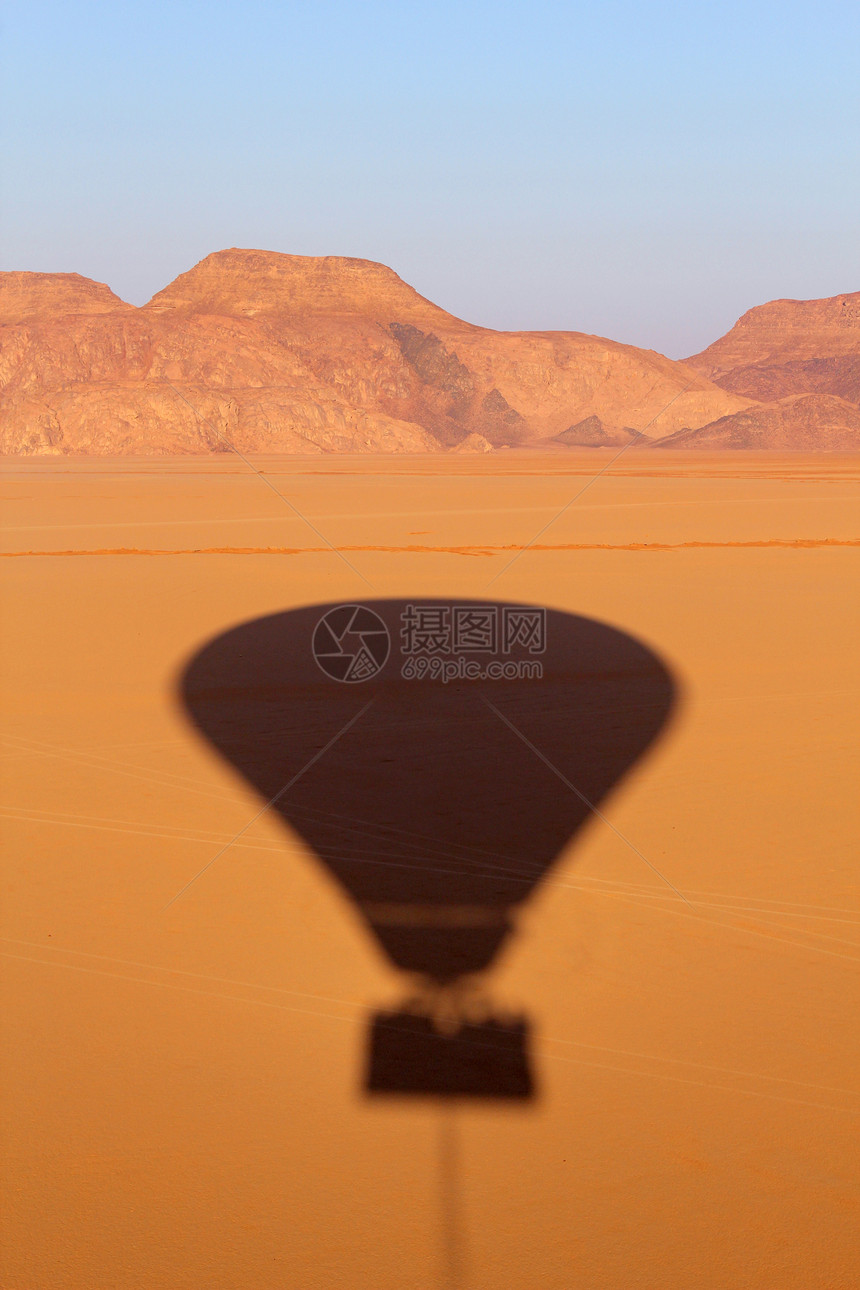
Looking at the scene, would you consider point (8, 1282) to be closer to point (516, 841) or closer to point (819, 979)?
point (819, 979)

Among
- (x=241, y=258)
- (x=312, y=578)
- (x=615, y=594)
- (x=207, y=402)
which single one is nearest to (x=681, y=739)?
(x=615, y=594)

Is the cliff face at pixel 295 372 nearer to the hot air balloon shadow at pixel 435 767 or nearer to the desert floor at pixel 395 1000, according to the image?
the hot air balloon shadow at pixel 435 767

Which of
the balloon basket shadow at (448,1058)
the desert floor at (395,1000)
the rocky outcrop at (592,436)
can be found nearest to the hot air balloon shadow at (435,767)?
the balloon basket shadow at (448,1058)

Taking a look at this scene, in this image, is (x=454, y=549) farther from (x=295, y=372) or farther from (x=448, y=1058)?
(x=295, y=372)
